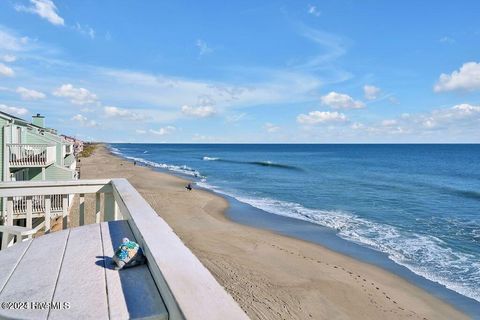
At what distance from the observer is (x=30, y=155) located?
545 inches

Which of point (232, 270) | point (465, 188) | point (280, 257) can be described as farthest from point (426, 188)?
point (232, 270)

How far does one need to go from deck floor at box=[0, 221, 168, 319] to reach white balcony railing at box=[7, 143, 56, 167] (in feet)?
38.9

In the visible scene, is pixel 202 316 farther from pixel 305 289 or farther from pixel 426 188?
pixel 426 188

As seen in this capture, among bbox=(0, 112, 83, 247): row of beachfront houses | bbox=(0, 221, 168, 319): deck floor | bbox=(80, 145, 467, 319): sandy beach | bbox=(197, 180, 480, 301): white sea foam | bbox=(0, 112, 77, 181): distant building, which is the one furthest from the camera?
bbox=(0, 112, 77, 181): distant building

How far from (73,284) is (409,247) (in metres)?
14.3

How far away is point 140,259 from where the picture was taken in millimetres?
2275

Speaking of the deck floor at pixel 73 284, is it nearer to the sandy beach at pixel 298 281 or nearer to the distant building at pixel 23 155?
the sandy beach at pixel 298 281

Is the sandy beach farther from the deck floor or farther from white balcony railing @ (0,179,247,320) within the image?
the deck floor

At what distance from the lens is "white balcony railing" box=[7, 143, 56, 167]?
42.5 ft

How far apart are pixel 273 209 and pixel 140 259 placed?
18569 mm

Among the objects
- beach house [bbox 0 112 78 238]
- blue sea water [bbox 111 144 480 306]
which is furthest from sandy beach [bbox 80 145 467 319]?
beach house [bbox 0 112 78 238]

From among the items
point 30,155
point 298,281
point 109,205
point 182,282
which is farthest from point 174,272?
point 30,155

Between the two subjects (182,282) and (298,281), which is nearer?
(182,282)

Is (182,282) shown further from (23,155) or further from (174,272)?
(23,155)
